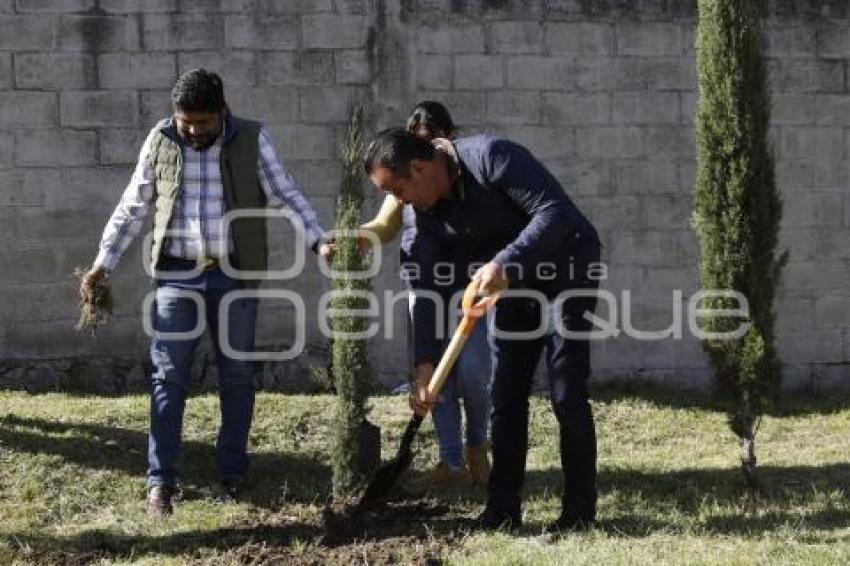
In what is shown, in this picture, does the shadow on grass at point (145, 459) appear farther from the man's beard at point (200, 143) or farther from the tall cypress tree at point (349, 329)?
the man's beard at point (200, 143)

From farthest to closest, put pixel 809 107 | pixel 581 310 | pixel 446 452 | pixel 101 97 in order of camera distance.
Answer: pixel 809 107
pixel 101 97
pixel 446 452
pixel 581 310

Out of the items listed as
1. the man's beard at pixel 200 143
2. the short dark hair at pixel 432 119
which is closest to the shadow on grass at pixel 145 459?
the man's beard at pixel 200 143

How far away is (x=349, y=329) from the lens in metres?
4.69

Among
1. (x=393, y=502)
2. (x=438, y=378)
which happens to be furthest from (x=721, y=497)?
(x=438, y=378)

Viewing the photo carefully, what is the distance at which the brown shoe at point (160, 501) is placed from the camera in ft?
15.1

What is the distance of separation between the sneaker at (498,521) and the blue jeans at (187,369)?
122 cm

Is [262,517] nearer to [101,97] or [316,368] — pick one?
[316,368]

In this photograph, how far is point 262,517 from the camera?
459 cm

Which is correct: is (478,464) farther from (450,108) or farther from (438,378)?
(450,108)

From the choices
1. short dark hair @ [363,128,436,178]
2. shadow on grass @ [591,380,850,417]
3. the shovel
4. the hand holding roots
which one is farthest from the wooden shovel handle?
shadow on grass @ [591,380,850,417]

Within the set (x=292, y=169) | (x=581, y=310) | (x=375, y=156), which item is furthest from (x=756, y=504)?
(x=292, y=169)

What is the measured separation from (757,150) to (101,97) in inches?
167

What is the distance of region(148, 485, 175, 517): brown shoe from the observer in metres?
4.61

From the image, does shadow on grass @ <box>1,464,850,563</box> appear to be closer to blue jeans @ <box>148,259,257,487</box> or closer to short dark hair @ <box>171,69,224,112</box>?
blue jeans @ <box>148,259,257,487</box>
